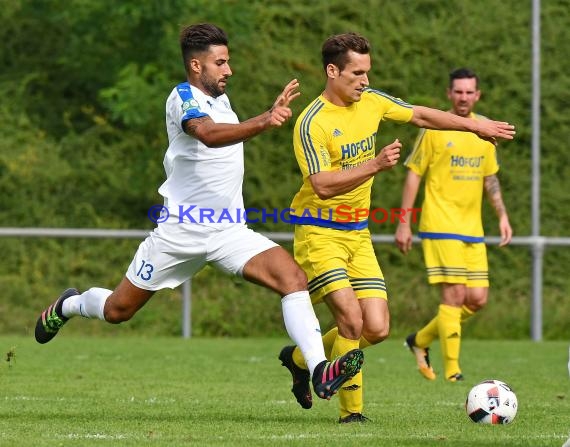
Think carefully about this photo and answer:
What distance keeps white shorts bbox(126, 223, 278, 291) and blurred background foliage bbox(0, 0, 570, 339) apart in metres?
9.07

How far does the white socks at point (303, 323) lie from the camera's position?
7.39 metres

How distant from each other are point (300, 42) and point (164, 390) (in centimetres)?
1047

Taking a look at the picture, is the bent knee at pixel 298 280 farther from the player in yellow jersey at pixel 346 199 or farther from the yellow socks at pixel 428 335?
the yellow socks at pixel 428 335

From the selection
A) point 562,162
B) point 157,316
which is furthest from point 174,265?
point 562,162

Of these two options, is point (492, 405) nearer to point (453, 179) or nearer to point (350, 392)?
point (350, 392)

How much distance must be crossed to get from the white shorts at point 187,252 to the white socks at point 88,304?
33 cm

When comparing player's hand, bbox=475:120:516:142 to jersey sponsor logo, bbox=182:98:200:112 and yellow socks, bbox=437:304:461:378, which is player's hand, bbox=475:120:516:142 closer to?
jersey sponsor logo, bbox=182:98:200:112

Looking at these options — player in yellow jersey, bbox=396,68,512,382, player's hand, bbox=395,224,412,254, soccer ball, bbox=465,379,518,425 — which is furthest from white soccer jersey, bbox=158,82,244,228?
player in yellow jersey, bbox=396,68,512,382

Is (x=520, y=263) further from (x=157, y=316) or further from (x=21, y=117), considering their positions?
(x=21, y=117)

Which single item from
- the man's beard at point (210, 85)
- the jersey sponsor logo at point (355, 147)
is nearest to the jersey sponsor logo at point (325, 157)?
the jersey sponsor logo at point (355, 147)

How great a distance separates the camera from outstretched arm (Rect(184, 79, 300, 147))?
697cm

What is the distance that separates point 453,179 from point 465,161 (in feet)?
0.59

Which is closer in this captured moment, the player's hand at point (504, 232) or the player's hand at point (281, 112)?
the player's hand at point (281, 112)

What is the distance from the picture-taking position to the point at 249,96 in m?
19.0
